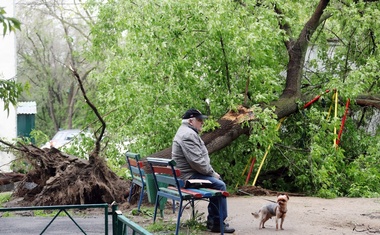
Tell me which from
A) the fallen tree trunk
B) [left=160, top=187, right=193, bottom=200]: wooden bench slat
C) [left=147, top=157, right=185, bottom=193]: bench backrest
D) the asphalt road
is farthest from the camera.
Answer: the fallen tree trunk

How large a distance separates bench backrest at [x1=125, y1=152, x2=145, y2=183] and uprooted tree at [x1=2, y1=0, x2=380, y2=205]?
1054mm

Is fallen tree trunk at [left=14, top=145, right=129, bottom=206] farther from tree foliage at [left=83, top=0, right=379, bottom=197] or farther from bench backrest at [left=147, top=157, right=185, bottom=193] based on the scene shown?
bench backrest at [left=147, top=157, right=185, bottom=193]

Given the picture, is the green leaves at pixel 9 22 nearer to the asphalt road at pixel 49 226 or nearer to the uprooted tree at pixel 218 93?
the asphalt road at pixel 49 226

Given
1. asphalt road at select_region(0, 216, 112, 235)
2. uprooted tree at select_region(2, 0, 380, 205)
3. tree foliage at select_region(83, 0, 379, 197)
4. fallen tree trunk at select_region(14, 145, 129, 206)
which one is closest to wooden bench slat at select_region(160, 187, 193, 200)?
asphalt road at select_region(0, 216, 112, 235)

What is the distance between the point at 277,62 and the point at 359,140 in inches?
107

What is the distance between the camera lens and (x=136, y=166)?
438 inches

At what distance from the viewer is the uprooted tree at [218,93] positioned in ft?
42.6

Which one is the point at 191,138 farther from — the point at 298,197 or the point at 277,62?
the point at 277,62

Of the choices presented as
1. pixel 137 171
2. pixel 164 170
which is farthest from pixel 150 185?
pixel 164 170

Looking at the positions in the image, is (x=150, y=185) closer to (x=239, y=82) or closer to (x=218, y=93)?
(x=218, y=93)

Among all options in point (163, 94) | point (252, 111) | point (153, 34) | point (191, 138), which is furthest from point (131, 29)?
point (191, 138)

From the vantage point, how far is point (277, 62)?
16312 millimetres

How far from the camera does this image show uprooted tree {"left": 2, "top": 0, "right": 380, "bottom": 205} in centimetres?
1299

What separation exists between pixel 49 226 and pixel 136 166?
2001 millimetres
